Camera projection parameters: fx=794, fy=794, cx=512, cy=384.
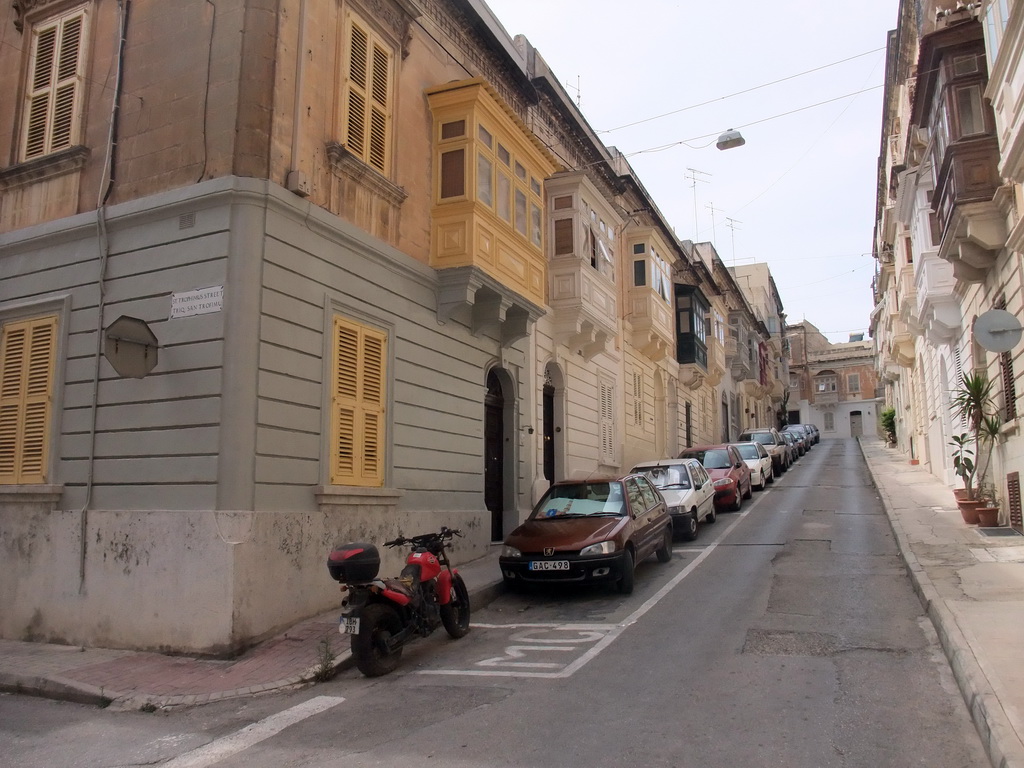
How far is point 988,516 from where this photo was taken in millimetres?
13570

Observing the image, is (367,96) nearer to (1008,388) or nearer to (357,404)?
(357,404)

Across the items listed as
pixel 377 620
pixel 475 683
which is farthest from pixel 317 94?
pixel 475 683

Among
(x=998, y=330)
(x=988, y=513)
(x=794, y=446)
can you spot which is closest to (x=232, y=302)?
(x=998, y=330)

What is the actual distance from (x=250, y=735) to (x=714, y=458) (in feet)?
53.8

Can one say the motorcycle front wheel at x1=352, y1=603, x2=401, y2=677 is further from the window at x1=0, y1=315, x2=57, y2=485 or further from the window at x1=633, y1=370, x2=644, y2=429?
the window at x1=633, y1=370, x2=644, y2=429

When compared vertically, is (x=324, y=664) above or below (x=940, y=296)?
below

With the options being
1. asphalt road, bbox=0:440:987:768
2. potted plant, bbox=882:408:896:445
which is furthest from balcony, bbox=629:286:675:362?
potted plant, bbox=882:408:896:445

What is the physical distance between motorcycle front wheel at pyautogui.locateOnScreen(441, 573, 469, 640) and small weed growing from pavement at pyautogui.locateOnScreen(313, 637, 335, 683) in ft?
4.15

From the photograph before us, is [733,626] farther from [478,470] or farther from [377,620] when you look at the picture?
[478,470]

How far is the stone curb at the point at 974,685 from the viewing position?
4.45 m

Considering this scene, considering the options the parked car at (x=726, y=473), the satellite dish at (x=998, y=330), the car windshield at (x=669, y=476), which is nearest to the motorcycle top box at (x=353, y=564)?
the satellite dish at (x=998, y=330)

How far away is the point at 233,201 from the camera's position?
8766 mm

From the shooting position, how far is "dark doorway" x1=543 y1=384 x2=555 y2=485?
18266 mm

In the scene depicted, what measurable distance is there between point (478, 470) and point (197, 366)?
575 centimetres
